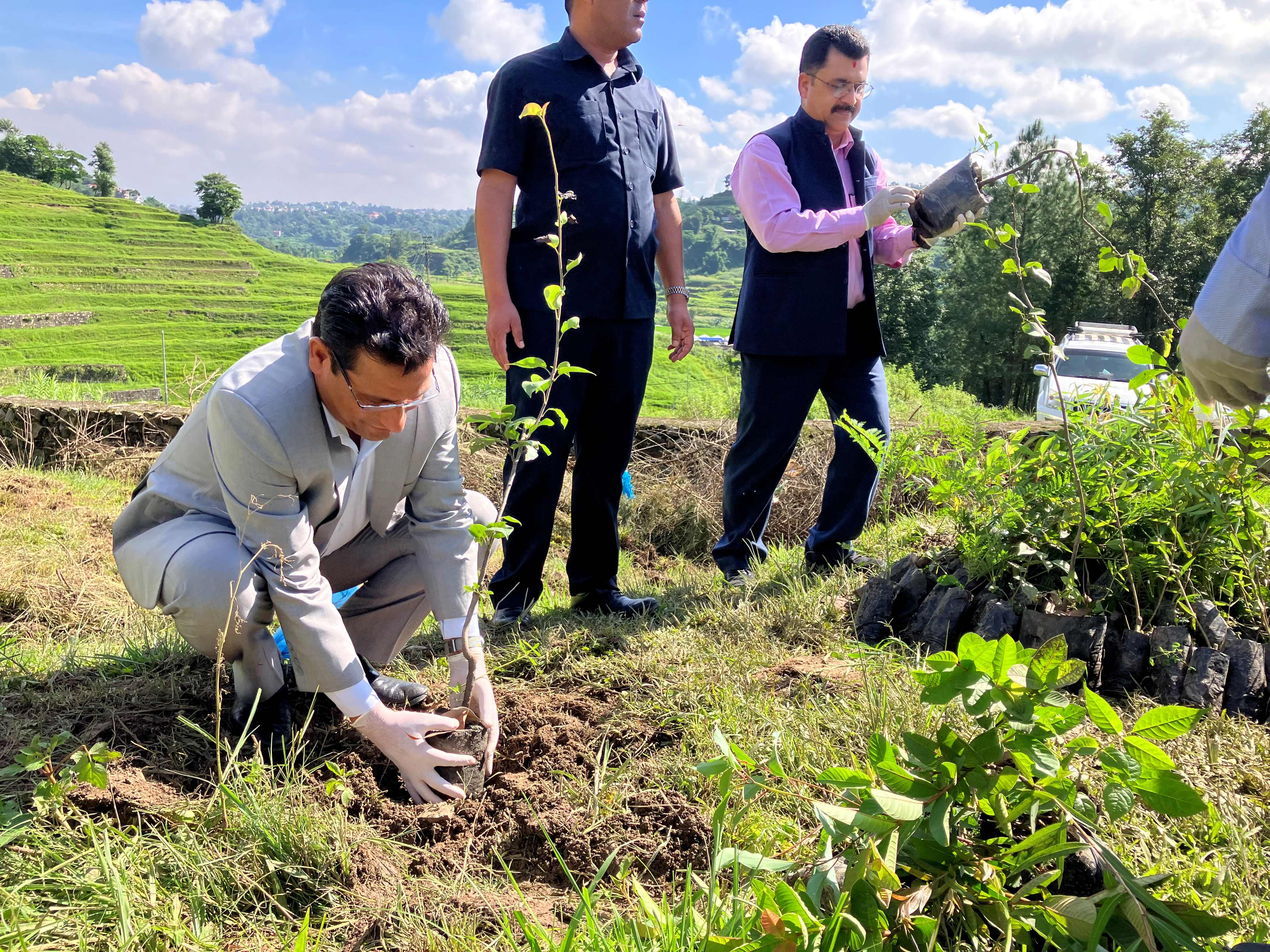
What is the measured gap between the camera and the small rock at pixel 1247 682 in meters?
2.05

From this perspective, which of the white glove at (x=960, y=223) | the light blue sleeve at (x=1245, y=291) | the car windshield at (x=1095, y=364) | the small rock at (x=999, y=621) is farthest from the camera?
the car windshield at (x=1095, y=364)

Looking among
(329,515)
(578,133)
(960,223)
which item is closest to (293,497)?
(329,515)

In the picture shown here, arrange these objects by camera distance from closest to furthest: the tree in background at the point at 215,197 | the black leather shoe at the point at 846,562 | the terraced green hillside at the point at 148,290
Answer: the black leather shoe at the point at 846,562 → the terraced green hillside at the point at 148,290 → the tree in background at the point at 215,197

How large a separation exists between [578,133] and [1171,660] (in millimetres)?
2280

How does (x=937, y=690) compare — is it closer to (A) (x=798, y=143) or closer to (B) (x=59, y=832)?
(B) (x=59, y=832)

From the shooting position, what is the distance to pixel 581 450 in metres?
3.01

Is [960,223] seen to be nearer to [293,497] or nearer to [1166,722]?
[1166,722]

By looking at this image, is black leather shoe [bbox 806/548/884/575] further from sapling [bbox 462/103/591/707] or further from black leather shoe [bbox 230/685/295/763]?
black leather shoe [bbox 230/685/295/763]

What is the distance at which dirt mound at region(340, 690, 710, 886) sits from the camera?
1.66 meters

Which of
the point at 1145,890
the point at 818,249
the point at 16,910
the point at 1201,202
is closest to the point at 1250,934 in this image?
the point at 1145,890

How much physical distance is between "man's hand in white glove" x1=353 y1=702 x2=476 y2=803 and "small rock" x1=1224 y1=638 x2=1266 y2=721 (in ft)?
6.02

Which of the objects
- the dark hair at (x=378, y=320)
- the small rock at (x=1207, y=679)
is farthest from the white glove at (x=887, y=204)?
the dark hair at (x=378, y=320)

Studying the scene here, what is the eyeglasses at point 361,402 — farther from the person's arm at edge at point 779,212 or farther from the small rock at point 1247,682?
the small rock at point 1247,682

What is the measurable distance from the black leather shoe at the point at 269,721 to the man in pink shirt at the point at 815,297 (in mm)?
1690
